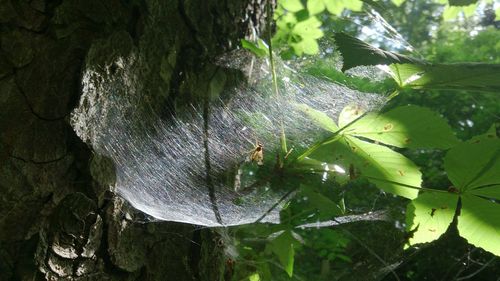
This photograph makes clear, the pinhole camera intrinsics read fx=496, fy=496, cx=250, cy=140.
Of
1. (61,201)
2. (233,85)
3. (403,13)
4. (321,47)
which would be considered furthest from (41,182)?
(403,13)

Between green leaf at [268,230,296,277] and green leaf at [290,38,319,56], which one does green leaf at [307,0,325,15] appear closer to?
green leaf at [290,38,319,56]

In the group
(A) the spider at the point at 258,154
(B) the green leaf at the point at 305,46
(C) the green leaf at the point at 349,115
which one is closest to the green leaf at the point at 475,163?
(C) the green leaf at the point at 349,115

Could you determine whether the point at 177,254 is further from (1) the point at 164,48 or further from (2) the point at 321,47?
(2) the point at 321,47

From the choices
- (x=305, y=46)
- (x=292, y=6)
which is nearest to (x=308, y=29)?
(x=305, y=46)

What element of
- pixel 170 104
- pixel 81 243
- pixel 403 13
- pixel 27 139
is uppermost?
pixel 403 13

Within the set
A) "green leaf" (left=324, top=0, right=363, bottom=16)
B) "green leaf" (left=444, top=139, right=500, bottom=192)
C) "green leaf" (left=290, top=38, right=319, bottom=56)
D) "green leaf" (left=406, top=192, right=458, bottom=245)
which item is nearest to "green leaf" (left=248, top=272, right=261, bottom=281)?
"green leaf" (left=406, top=192, right=458, bottom=245)

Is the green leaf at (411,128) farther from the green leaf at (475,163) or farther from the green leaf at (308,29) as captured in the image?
the green leaf at (308,29)
